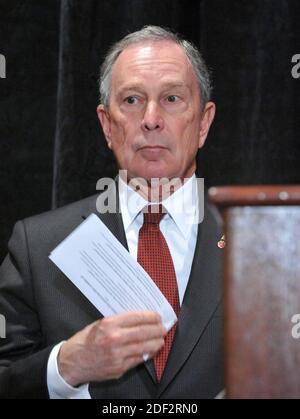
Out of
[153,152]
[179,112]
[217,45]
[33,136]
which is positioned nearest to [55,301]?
[153,152]

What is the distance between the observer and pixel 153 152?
1.37 m

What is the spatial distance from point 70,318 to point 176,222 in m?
0.29

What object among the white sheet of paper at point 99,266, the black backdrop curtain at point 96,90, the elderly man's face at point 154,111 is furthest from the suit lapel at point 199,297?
the black backdrop curtain at point 96,90

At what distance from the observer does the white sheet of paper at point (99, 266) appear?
3.06 ft

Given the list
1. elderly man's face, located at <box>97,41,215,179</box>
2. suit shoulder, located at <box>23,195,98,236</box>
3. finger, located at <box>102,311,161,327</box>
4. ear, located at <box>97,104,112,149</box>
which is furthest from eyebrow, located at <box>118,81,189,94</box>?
finger, located at <box>102,311,161,327</box>

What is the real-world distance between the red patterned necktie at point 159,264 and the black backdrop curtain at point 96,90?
45 cm

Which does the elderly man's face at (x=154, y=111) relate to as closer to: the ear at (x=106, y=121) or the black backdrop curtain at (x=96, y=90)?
the ear at (x=106, y=121)

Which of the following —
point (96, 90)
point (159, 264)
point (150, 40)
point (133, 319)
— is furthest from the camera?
point (96, 90)

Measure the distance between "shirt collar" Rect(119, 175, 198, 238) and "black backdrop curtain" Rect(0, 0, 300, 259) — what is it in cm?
33

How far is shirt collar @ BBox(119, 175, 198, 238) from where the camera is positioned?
1363mm

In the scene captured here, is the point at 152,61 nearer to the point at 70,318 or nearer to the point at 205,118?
the point at 205,118

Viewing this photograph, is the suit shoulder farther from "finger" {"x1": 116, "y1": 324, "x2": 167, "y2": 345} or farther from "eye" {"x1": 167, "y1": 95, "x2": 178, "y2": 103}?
"finger" {"x1": 116, "y1": 324, "x2": 167, "y2": 345}

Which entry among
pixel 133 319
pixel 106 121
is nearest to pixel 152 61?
pixel 106 121

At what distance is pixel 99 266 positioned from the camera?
933 millimetres
